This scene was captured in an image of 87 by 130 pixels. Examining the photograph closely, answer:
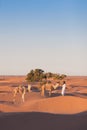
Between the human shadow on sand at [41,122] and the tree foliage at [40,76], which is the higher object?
the tree foliage at [40,76]

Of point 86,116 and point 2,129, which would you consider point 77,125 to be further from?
point 2,129

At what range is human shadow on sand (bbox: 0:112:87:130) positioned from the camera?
439 inches

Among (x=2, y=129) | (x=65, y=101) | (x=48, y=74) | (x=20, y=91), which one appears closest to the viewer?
(x=2, y=129)

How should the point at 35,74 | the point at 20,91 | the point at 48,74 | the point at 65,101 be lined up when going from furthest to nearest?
1. the point at 35,74
2. the point at 48,74
3. the point at 20,91
4. the point at 65,101

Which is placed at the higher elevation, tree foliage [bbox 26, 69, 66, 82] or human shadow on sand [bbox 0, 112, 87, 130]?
tree foliage [bbox 26, 69, 66, 82]

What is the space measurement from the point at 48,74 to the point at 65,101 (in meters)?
26.6

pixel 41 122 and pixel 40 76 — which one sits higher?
pixel 40 76

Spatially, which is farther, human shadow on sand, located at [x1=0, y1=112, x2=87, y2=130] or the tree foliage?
the tree foliage

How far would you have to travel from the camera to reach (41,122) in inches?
463

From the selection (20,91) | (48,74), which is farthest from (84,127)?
(48,74)

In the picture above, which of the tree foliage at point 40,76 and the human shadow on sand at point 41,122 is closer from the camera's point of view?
the human shadow on sand at point 41,122

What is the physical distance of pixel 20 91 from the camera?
2720 cm

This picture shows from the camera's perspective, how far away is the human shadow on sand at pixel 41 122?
1116 centimetres

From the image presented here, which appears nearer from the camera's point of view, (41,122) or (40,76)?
(41,122)
